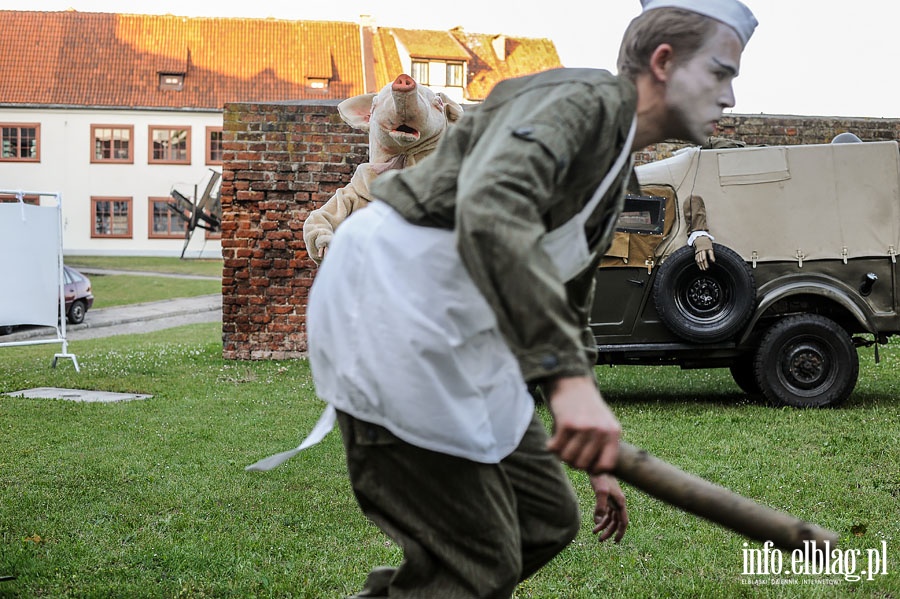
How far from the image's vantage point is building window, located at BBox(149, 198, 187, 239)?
167ft

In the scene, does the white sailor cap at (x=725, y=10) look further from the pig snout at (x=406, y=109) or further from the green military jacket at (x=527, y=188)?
the pig snout at (x=406, y=109)

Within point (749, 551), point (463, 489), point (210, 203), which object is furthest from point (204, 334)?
point (210, 203)

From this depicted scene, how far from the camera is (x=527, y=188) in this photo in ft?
5.88

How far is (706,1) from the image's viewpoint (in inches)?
84.0

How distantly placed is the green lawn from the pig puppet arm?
1485 mm

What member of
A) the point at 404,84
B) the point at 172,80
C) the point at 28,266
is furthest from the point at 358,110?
the point at 172,80

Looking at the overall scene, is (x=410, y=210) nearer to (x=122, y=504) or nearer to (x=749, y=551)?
(x=749, y=551)

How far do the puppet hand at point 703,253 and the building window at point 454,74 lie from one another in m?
41.7

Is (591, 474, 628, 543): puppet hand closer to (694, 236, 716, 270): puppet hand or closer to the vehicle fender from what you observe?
(694, 236, 716, 270): puppet hand

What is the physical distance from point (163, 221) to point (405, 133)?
4823cm

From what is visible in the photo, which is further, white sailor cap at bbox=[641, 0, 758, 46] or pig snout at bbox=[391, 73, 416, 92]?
pig snout at bbox=[391, 73, 416, 92]

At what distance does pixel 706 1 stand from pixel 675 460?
5.19 metres

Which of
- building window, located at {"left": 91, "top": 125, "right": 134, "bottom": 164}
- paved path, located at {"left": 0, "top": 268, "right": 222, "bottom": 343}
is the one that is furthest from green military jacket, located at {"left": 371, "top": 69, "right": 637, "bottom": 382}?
building window, located at {"left": 91, "top": 125, "right": 134, "bottom": 164}

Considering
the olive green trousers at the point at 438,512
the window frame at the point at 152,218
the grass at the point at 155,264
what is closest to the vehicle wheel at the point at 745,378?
the olive green trousers at the point at 438,512
